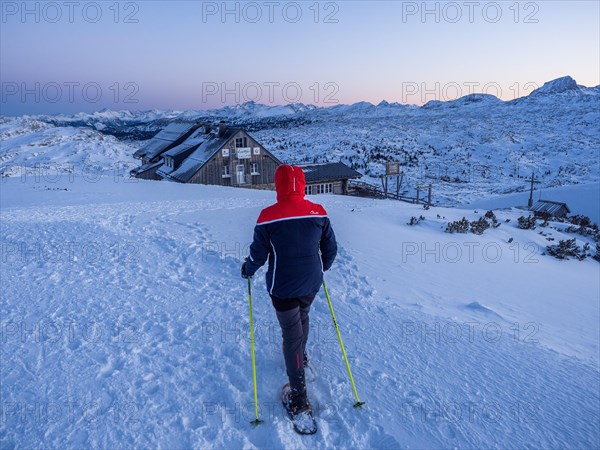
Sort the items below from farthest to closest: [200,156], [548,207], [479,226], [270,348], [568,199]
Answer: [200,156] → [568,199] → [548,207] → [479,226] → [270,348]

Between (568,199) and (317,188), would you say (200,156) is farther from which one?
(568,199)

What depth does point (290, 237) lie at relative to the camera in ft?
11.3

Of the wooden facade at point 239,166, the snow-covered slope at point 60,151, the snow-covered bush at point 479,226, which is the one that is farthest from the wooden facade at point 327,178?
the snow-covered slope at point 60,151

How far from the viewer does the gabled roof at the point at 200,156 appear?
1314 inches

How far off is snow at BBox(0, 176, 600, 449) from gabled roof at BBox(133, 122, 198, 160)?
36580 millimetres

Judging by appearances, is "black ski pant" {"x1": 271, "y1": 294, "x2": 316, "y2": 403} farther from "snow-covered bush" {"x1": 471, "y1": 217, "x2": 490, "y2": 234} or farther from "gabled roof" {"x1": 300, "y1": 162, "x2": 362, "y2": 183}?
"gabled roof" {"x1": 300, "y1": 162, "x2": 362, "y2": 183}

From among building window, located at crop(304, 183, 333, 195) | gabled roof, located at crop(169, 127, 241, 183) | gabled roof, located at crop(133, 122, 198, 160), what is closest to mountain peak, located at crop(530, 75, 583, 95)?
gabled roof, located at crop(133, 122, 198, 160)

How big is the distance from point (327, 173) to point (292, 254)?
101ft

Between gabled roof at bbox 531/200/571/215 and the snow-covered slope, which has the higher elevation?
the snow-covered slope

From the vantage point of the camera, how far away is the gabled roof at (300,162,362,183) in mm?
32781

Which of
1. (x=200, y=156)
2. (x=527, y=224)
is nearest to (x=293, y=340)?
(x=527, y=224)

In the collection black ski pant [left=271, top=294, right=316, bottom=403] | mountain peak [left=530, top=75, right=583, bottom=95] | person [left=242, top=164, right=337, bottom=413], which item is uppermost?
mountain peak [left=530, top=75, right=583, bottom=95]

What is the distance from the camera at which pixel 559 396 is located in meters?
3.86

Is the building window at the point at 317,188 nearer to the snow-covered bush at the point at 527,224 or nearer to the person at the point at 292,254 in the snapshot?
the snow-covered bush at the point at 527,224
